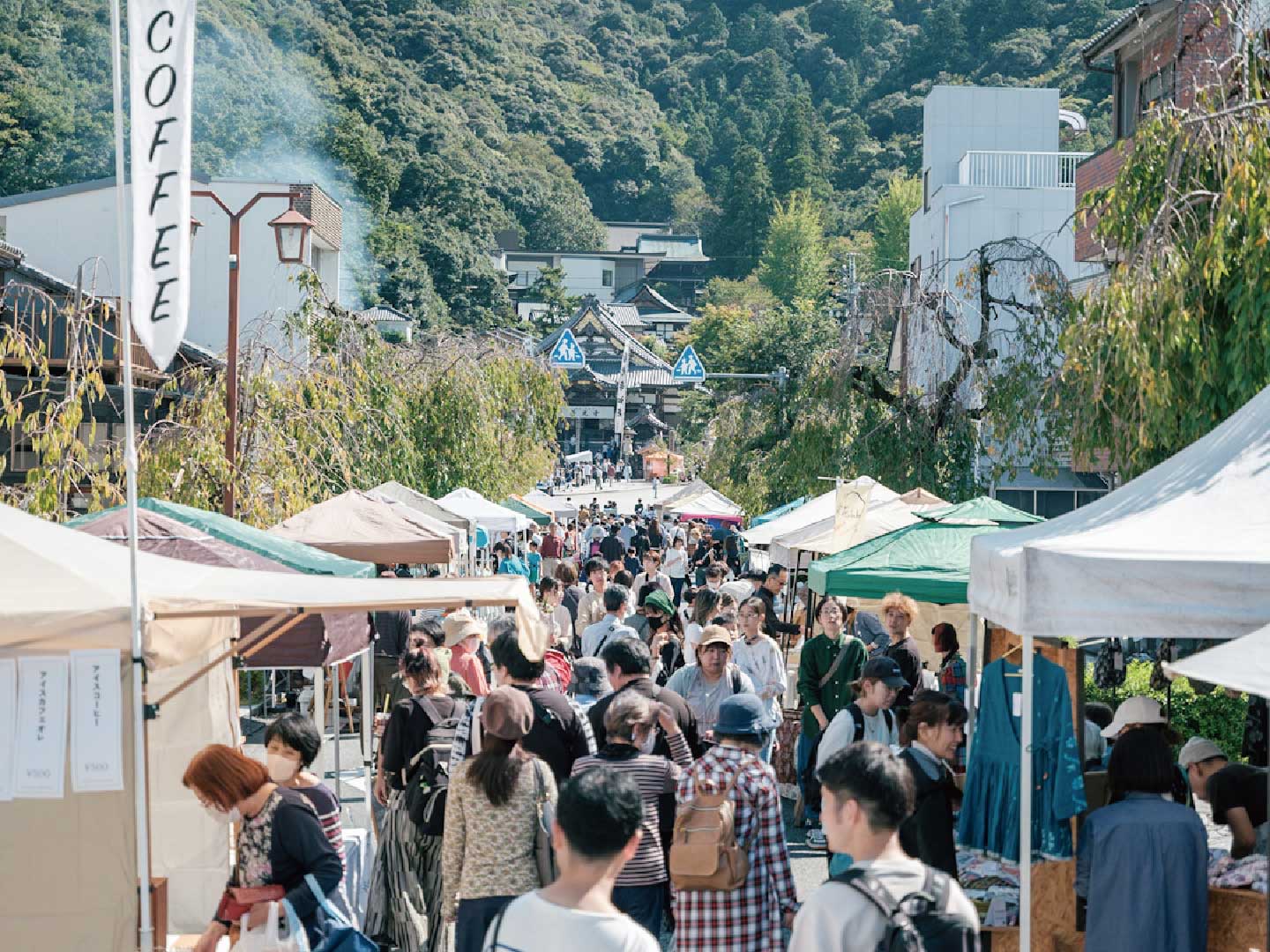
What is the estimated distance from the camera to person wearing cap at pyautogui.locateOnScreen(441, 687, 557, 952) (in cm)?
559

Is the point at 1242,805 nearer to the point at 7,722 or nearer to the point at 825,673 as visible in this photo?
the point at 825,673

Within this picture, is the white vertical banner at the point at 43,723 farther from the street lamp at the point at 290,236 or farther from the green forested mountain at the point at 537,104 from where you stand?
the green forested mountain at the point at 537,104

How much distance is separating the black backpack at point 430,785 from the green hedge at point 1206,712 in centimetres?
703

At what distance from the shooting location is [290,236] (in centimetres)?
1542

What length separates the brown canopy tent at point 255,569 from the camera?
872 cm

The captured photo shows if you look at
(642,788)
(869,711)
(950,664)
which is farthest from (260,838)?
(950,664)

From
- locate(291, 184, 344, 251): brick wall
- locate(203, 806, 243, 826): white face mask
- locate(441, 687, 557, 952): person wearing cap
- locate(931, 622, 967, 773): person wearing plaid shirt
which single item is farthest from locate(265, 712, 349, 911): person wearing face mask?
locate(291, 184, 344, 251): brick wall

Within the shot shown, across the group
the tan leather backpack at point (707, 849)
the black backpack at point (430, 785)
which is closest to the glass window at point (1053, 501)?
the black backpack at point (430, 785)

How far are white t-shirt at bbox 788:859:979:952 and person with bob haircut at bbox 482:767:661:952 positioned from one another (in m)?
0.38

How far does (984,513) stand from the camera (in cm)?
1173

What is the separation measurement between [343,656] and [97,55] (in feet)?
233

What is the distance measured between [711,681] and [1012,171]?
3108 cm

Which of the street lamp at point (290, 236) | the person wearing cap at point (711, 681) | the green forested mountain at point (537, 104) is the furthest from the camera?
the green forested mountain at point (537, 104)

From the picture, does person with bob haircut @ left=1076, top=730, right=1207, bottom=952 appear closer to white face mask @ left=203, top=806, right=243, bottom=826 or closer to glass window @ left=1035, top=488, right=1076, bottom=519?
white face mask @ left=203, top=806, right=243, bottom=826
